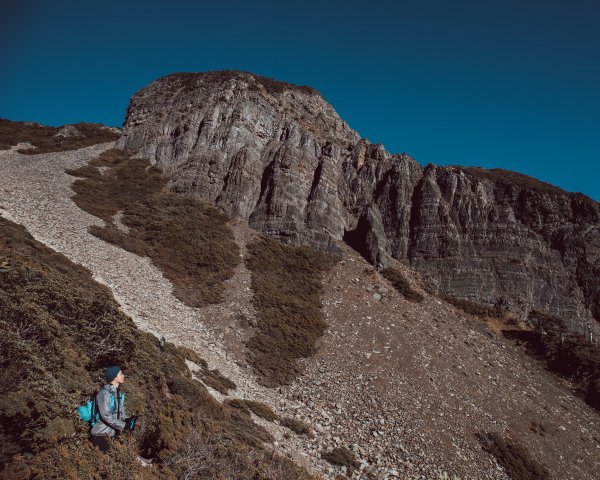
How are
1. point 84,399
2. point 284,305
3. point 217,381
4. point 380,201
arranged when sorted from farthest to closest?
point 380,201 → point 284,305 → point 217,381 → point 84,399

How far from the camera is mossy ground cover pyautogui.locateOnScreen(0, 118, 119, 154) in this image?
5078 centimetres

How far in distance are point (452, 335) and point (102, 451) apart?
27.6m

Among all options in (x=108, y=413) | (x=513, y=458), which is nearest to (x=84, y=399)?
(x=108, y=413)

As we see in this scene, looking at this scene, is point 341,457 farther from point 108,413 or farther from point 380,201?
point 380,201

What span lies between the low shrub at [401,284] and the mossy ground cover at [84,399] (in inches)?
890

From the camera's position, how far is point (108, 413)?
21.5 ft

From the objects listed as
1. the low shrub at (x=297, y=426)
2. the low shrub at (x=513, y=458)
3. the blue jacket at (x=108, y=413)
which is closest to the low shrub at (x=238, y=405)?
the low shrub at (x=297, y=426)

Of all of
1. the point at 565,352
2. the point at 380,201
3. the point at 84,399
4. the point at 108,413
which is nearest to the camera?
the point at 108,413

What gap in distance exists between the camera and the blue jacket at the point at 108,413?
A: 652 cm

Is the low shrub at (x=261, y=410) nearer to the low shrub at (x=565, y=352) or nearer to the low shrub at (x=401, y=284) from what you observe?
the low shrub at (x=401, y=284)

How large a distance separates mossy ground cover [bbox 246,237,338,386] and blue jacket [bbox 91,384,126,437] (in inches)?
567

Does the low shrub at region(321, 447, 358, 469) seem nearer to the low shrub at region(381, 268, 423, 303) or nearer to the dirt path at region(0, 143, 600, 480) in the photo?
the dirt path at region(0, 143, 600, 480)

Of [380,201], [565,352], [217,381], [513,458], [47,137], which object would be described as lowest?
[217,381]

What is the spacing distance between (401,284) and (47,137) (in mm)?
61467
